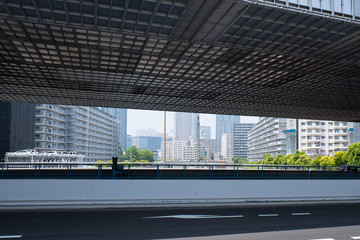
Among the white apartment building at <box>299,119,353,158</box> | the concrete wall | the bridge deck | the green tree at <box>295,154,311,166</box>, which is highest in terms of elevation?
the white apartment building at <box>299,119,353,158</box>

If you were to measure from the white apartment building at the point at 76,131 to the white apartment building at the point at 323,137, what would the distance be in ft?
294

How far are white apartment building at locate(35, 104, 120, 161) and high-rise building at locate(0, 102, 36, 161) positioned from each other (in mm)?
16280

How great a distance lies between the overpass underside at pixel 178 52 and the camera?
14.9 meters

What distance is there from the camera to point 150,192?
1867cm

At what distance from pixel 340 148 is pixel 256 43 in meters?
110

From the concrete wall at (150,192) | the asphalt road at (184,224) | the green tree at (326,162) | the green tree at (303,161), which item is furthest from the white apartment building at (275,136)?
the asphalt road at (184,224)

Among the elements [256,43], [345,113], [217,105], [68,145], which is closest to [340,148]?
[345,113]

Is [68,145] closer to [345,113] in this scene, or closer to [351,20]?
[345,113]

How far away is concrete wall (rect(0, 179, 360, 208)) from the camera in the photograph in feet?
56.7

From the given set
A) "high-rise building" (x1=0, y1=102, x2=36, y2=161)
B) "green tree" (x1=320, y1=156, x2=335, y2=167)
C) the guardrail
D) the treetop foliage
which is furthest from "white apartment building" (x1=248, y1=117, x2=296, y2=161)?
the guardrail

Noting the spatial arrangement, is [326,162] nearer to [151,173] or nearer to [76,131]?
[151,173]

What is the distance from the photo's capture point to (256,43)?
19.1 meters

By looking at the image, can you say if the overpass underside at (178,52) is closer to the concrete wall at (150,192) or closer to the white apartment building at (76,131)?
the concrete wall at (150,192)

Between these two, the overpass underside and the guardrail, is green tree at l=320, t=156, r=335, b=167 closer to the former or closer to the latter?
the overpass underside
